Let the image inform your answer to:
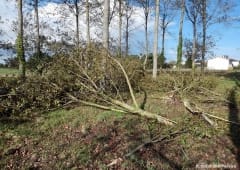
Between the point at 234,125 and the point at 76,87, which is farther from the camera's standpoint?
the point at 76,87

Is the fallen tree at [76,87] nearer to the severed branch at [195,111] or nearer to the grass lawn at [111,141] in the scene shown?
the grass lawn at [111,141]

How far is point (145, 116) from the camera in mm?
7777

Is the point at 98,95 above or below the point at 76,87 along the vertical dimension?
below

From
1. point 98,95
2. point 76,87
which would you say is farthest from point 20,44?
point 98,95

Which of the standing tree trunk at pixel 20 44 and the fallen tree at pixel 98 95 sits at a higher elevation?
the standing tree trunk at pixel 20 44

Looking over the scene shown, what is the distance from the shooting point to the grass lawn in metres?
5.27

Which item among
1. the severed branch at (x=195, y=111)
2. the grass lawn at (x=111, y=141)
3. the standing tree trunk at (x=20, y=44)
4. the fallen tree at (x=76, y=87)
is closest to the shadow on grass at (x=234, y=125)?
the grass lawn at (x=111, y=141)

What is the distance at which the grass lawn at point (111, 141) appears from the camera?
5.27 m

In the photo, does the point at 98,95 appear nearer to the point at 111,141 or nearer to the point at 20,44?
the point at 111,141

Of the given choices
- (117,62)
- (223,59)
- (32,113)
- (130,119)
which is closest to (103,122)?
(130,119)

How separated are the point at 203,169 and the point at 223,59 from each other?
8352 centimetres

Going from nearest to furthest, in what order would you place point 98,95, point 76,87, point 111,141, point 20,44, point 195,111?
1. point 111,141
2. point 195,111
3. point 98,95
4. point 76,87
5. point 20,44

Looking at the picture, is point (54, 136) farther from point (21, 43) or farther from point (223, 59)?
Answer: point (223, 59)

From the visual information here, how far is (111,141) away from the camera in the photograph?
20.2 ft
